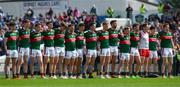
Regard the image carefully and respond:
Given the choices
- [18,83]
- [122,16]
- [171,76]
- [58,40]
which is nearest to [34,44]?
[58,40]

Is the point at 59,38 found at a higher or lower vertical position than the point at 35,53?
higher

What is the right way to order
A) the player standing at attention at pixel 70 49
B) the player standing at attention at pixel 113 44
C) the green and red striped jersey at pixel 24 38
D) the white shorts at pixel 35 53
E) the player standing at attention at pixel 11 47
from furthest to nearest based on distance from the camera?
1. the player standing at attention at pixel 113 44
2. the player standing at attention at pixel 70 49
3. the white shorts at pixel 35 53
4. the green and red striped jersey at pixel 24 38
5. the player standing at attention at pixel 11 47

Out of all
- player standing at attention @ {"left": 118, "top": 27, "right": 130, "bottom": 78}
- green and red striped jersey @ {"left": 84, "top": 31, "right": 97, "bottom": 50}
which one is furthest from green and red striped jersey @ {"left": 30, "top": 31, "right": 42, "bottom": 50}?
player standing at attention @ {"left": 118, "top": 27, "right": 130, "bottom": 78}

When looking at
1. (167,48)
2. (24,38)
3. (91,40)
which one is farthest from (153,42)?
(24,38)

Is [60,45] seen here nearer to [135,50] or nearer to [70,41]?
[70,41]

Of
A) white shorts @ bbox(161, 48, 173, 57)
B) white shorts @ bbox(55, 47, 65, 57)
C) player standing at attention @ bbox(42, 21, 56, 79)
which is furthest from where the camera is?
white shorts @ bbox(161, 48, 173, 57)

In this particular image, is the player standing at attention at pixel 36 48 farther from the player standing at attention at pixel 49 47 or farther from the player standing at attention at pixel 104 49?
the player standing at attention at pixel 104 49

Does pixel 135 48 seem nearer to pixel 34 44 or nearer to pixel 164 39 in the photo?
pixel 164 39

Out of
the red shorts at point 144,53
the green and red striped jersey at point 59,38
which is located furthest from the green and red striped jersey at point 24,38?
the red shorts at point 144,53

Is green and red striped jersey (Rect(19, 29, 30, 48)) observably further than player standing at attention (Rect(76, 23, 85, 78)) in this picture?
No

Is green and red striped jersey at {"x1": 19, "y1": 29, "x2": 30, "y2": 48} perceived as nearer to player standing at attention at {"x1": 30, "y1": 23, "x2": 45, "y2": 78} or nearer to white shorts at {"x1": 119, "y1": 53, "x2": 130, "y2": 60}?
player standing at attention at {"x1": 30, "y1": 23, "x2": 45, "y2": 78}

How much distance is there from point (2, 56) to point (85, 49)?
502 centimetres

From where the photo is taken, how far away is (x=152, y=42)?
32.7 metres

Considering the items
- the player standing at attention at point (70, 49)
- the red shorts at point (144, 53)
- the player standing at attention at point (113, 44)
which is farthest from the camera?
the red shorts at point (144, 53)
